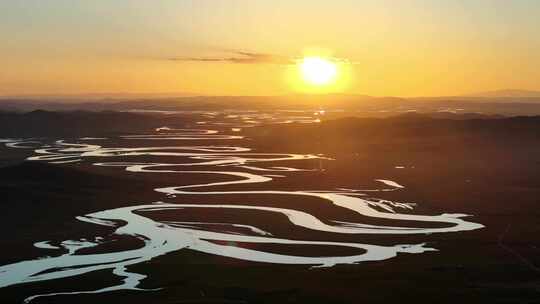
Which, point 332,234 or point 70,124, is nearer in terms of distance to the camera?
point 332,234

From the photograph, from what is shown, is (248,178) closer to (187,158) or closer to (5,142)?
(187,158)

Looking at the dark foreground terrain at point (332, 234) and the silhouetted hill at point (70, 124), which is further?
the silhouetted hill at point (70, 124)

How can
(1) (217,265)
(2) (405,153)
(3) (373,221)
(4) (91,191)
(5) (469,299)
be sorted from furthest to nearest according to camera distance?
(2) (405,153), (4) (91,191), (3) (373,221), (1) (217,265), (5) (469,299)

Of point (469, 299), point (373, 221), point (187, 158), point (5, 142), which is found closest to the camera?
point (469, 299)

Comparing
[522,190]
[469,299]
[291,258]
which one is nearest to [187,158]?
[522,190]

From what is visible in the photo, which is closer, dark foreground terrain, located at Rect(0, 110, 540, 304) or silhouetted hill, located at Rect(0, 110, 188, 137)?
dark foreground terrain, located at Rect(0, 110, 540, 304)

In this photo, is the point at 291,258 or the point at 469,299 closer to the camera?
the point at 469,299

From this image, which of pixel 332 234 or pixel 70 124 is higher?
pixel 332 234
